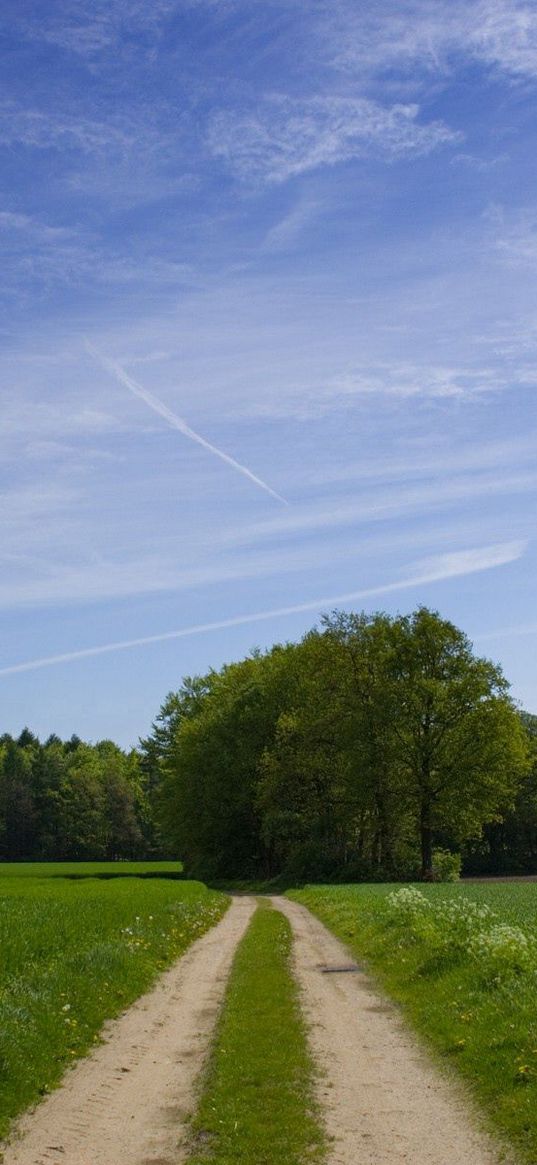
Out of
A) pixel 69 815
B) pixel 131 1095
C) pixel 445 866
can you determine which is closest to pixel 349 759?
pixel 445 866

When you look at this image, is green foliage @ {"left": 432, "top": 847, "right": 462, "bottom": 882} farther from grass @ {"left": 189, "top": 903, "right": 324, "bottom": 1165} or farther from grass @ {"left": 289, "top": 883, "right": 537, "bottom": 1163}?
grass @ {"left": 189, "top": 903, "right": 324, "bottom": 1165}

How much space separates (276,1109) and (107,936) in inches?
547

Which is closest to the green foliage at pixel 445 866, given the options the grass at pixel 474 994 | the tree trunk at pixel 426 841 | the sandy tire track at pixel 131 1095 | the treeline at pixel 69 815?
the tree trunk at pixel 426 841

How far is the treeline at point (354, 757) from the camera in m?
61.8

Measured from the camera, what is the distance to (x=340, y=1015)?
1616cm

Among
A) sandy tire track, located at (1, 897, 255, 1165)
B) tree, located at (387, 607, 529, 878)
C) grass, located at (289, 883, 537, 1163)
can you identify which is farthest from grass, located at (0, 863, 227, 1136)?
tree, located at (387, 607, 529, 878)

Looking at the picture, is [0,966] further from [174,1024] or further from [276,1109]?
[276,1109]

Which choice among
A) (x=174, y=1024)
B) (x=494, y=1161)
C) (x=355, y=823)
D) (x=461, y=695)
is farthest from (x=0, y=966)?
(x=355, y=823)

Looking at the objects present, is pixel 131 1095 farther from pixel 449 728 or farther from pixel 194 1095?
pixel 449 728

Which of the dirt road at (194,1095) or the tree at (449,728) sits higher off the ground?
the tree at (449,728)

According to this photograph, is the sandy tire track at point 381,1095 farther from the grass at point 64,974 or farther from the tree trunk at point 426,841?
the tree trunk at point 426,841

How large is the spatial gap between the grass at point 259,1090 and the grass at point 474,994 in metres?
1.89

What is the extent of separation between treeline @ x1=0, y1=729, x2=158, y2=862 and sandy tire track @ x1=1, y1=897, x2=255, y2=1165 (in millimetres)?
144392

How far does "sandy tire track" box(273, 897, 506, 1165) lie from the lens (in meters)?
9.02
